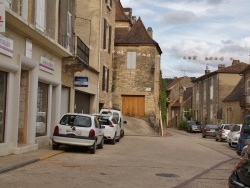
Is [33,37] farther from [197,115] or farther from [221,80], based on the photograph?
[197,115]

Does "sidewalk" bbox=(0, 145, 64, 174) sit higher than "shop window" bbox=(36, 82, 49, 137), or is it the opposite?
"shop window" bbox=(36, 82, 49, 137)

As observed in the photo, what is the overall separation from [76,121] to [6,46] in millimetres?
4783

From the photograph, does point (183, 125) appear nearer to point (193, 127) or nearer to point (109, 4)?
point (193, 127)

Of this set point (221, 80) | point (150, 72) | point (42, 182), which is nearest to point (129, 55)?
point (150, 72)

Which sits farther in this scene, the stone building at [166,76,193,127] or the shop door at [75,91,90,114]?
the stone building at [166,76,193,127]

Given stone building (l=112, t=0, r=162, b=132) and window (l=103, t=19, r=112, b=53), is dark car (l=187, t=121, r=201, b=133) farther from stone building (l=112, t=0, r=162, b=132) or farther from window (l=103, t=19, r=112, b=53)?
window (l=103, t=19, r=112, b=53)

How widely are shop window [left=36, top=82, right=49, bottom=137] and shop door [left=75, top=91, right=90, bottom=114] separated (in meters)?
7.96

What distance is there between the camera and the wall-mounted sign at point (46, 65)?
18891 millimetres

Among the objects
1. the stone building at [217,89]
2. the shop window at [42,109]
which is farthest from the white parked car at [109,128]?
the stone building at [217,89]

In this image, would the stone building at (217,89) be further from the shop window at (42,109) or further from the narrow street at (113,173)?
the narrow street at (113,173)

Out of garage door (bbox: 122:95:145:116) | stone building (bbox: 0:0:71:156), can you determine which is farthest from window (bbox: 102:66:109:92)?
stone building (bbox: 0:0:71:156)

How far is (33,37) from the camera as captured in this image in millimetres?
17234

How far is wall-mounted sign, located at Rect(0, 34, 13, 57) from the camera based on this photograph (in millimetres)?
14270

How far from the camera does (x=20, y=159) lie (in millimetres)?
14109
